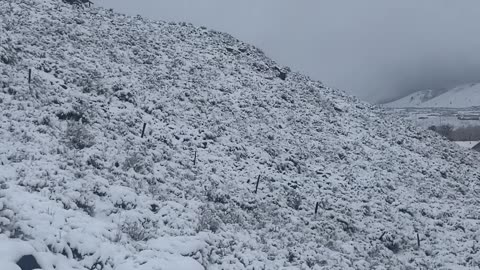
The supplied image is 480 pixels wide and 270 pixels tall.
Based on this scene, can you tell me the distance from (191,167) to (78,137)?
4.15m

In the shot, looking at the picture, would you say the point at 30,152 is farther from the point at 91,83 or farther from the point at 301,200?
the point at 301,200

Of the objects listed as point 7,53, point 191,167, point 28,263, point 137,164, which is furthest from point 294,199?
point 7,53

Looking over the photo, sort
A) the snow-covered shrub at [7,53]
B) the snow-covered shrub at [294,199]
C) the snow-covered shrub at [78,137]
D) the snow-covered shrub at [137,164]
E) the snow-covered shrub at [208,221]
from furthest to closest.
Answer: the snow-covered shrub at [7,53] < the snow-covered shrub at [294,199] < the snow-covered shrub at [137,164] < the snow-covered shrub at [78,137] < the snow-covered shrub at [208,221]

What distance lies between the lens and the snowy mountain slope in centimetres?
1077

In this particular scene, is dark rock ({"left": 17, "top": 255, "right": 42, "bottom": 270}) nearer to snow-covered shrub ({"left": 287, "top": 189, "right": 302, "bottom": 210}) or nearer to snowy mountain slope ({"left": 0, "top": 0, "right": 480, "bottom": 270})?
snowy mountain slope ({"left": 0, "top": 0, "right": 480, "bottom": 270})

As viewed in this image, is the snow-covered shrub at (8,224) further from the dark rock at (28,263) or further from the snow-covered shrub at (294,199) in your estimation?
the snow-covered shrub at (294,199)

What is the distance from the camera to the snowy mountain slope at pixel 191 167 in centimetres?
1077

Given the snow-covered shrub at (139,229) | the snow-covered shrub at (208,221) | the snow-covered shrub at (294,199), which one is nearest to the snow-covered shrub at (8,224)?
the snow-covered shrub at (139,229)

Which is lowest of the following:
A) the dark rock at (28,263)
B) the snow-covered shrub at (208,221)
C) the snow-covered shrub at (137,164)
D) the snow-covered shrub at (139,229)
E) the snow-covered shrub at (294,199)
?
the dark rock at (28,263)

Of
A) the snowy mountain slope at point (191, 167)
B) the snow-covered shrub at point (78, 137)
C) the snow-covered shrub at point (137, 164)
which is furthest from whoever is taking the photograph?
the snow-covered shrub at point (137, 164)

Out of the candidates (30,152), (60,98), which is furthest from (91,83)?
(30,152)

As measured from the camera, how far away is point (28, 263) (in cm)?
810

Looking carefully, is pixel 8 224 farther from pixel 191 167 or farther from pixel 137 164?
pixel 191 167

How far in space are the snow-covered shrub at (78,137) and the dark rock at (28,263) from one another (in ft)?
20.8
